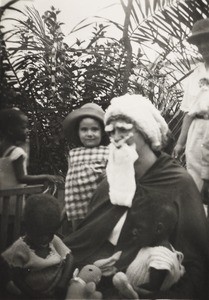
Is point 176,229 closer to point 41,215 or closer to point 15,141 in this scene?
point 41,215

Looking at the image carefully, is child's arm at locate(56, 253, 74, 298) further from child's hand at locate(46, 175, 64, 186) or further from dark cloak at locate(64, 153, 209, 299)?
child's hand at locate(46, 175, 64, 186)

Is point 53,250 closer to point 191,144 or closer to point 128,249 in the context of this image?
point 128,249

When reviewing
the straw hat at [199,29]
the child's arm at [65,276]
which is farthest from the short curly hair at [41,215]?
the straw hat at [199,29]

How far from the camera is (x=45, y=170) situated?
2.68 metres

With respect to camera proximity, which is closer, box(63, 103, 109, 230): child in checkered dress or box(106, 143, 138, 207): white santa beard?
box(106, 143, 138, 207): white santa beard

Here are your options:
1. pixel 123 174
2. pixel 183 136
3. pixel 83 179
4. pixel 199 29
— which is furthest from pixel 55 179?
pixel 199 29

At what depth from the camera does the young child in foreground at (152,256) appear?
1860 millimetres

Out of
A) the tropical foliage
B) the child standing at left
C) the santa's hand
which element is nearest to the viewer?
the santa's hand

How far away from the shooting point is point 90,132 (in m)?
2.56

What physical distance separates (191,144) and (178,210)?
A: 0.75 m

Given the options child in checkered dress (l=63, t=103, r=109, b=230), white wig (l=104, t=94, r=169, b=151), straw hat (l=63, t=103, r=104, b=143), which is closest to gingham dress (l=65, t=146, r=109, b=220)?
child in checkered dress (l=63, t=103, r=109, b=230)

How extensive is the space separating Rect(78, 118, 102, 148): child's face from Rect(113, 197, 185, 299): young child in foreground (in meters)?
0.69

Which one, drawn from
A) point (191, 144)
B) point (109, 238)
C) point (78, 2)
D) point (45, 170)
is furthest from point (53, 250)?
point (78, 2)

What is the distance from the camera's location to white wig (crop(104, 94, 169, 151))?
204 cm
